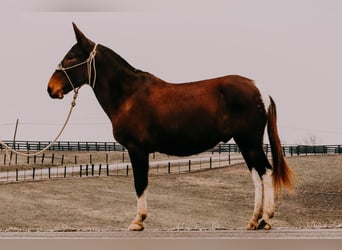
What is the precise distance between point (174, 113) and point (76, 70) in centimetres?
81

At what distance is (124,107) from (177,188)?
26.8 m

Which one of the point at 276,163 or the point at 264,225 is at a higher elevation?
the point at 276,163

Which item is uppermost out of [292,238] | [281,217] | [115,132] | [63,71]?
[63,71]

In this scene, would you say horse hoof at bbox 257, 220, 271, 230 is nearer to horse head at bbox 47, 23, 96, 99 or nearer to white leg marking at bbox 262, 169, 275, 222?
white leg marking at bbox 262, 169, 275, 222

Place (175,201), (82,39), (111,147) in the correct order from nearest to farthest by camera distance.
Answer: (82,39), (175,201), (111,147)

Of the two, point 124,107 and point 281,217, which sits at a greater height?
point 124,107

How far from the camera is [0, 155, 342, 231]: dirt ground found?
2247 centimetres

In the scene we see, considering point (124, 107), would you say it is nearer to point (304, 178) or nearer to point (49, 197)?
point (49, 197)

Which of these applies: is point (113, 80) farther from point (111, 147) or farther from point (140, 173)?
point (111, 147)

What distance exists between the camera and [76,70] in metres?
5.12

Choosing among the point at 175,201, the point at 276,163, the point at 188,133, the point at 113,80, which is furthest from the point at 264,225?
the point at 175,201

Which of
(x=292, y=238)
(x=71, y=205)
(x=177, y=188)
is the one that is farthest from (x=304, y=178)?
(x=292, y=238)

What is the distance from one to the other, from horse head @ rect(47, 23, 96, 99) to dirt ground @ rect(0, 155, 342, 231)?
15.3 m

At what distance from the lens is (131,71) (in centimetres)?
523
